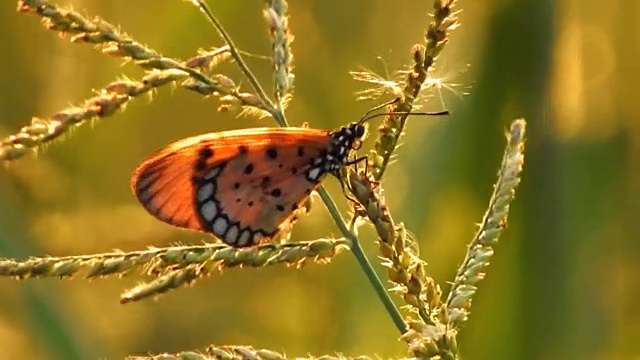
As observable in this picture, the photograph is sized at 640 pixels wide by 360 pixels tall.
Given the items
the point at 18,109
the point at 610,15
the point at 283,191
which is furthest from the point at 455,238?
the point at 18,109

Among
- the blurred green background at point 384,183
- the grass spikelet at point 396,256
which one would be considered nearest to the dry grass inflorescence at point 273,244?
the grass spikelet at point 396,256

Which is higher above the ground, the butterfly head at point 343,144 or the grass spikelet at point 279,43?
the grass spikelet at point 279,43

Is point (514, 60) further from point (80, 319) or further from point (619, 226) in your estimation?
point (80, 319)

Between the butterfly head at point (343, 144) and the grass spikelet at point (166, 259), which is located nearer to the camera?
the grass spikelet at point (166, 259)

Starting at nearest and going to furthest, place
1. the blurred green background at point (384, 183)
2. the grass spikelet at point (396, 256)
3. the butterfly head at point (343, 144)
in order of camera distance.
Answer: the grass spikelet at point (396, 256) < the butterfly head at point (343, 144) < the blurred green background at point (384, 183)

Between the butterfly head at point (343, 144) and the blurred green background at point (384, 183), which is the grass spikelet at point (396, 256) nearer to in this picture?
the butterfly head at point (343, 144)

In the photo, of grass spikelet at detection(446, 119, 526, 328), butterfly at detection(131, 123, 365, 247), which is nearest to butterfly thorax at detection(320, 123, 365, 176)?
butterfly at detection(131, 123, 365, 247)
